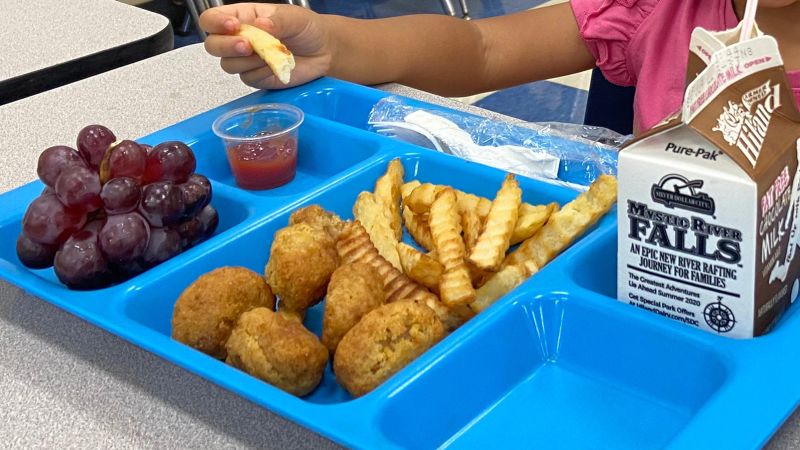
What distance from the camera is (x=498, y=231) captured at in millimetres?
1002

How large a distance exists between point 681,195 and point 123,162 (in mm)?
589

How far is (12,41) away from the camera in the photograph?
1.80 m

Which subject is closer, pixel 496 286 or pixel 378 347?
pixel 378 347

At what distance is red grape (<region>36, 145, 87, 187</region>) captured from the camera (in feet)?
3.47

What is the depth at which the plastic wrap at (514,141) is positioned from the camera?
4.11 feet

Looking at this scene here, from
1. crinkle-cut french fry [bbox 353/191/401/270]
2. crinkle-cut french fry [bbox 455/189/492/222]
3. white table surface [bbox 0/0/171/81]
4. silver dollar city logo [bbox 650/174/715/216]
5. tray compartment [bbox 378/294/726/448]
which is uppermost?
silver dollar city logo [bbox 650/174/715/216]

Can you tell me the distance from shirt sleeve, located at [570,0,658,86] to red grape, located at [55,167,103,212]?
0.98 meters

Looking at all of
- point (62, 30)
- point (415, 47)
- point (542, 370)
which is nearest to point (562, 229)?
point (542, 370)

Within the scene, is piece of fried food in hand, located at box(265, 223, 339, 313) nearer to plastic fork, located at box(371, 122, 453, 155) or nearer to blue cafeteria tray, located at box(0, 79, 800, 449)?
blue cafeteria tray, located at box(0, 79, 800, 449)

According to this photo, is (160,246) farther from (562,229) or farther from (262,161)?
(562,229)

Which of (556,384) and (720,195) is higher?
(720,195)

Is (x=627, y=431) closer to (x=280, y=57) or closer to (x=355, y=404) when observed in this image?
(x=355, y=404)

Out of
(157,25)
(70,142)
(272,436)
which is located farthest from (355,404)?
(157,25)

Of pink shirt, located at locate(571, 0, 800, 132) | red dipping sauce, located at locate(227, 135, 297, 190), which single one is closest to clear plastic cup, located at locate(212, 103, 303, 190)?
red dipping sauce, located at locate(227, 135, 297, 190)
